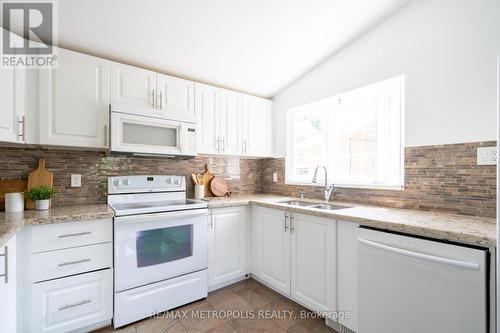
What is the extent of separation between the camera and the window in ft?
6.66

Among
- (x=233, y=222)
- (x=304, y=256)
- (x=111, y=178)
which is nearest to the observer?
(x=304, y=256)

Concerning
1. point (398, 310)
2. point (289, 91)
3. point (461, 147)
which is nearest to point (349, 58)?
point (289, 91)

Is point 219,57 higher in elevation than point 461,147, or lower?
higher

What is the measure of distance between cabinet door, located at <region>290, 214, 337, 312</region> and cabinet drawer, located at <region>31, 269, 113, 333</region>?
1.45 meters

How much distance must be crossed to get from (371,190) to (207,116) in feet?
5.81

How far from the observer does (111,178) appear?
2.18 metres

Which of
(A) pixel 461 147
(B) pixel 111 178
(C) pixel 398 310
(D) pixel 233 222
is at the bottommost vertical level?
(C) pixel 398 310

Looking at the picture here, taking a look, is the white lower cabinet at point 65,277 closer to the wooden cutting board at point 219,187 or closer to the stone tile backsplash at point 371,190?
the stone tile backsplash at point 371,190

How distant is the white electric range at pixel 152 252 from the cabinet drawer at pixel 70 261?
3.3 inches

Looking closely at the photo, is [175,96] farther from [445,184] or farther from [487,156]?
[487,156]

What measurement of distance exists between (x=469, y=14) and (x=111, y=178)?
304 cm

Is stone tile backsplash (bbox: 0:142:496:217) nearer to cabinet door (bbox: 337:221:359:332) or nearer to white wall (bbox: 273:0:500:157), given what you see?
white wall (bbox: 273:0:500:157)

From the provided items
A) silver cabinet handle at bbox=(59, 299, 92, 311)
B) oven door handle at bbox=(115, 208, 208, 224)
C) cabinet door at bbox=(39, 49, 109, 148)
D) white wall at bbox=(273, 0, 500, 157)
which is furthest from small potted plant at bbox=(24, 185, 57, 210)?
white wall at bbox=(273, 0, 500, 157)

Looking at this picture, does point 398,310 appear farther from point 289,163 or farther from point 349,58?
point 349,58
